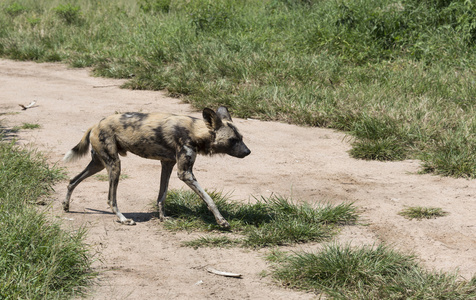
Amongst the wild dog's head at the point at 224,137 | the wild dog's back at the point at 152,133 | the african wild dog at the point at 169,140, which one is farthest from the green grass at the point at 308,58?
the wild dog's back at the point at 152,133

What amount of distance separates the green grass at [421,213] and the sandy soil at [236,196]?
8 cm

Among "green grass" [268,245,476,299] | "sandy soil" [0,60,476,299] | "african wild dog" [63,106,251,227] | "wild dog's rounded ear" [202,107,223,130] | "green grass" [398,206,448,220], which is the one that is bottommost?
"sandy soil" [0,60,476,299]

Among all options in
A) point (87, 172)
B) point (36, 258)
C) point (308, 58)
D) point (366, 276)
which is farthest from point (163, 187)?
point (308, 58)

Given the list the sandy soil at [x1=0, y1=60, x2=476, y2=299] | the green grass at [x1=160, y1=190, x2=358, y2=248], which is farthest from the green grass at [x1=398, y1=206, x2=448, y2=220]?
the green grass at [x1=160, y1=190, x2=358, y2=248]

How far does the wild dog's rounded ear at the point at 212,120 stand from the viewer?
463 cm

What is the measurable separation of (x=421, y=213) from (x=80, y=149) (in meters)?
2.90

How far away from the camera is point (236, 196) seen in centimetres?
556

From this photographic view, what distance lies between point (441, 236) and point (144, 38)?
28.0 feet

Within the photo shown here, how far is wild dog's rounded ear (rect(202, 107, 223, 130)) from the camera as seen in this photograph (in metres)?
4.63

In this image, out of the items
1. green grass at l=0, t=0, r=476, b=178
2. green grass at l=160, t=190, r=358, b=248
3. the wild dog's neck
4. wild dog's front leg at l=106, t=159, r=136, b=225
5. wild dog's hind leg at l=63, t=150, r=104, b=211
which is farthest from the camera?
green grass at l=0, t=0, r=476, b=178

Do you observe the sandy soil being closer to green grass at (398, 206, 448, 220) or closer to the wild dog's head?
green grass at (398, 206, 448, 220)

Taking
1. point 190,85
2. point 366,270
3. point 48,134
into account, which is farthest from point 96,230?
point 190,85

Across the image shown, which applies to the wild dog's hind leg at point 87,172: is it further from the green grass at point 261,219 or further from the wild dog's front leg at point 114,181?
the green grass at point 261,219

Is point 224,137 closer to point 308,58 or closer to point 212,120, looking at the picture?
point 212,120
